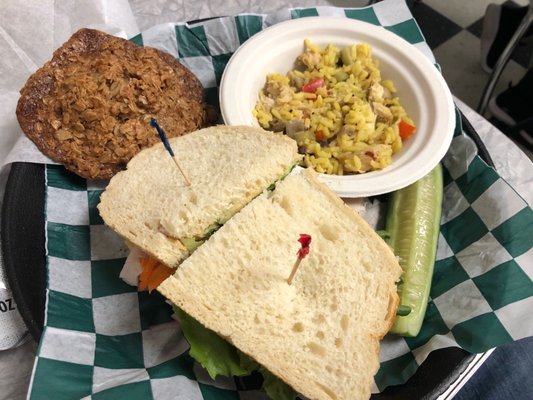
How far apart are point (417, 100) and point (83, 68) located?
126 centimetres

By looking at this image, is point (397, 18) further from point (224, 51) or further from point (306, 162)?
point (306, 162)

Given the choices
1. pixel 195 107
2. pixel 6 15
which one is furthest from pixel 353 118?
pixel 6 15

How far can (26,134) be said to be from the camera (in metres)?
Result: 1.78

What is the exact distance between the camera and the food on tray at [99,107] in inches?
67.5

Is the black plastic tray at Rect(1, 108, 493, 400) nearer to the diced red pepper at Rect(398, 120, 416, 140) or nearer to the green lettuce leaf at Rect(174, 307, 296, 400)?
the green lettuce leaf at Rect(174, 307, 296, 400)

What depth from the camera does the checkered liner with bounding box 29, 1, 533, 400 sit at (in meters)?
1.47

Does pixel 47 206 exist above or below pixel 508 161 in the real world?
above

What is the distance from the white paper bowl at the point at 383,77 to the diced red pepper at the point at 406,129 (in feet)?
0.08

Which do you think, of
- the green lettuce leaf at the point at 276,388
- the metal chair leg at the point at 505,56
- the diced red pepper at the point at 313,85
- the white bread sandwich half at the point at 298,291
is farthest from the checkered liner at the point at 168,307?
the metal chair leg at the point at 505,56

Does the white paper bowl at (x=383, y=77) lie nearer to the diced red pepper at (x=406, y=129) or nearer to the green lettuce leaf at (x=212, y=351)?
the diced red pepper at (x=406, y=129)

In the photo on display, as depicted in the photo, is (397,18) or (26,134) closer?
(26,134)

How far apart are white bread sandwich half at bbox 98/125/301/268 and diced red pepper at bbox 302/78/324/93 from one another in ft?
1.39

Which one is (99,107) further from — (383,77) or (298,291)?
(383,77)

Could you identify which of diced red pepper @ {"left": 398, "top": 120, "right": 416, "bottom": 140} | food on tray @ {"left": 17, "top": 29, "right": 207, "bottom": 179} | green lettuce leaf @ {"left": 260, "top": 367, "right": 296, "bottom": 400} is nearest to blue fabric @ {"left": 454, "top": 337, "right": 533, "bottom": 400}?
green lettuce leaf @ {"left": 260, "top": 367, "right": 296, "bottom": 400}
